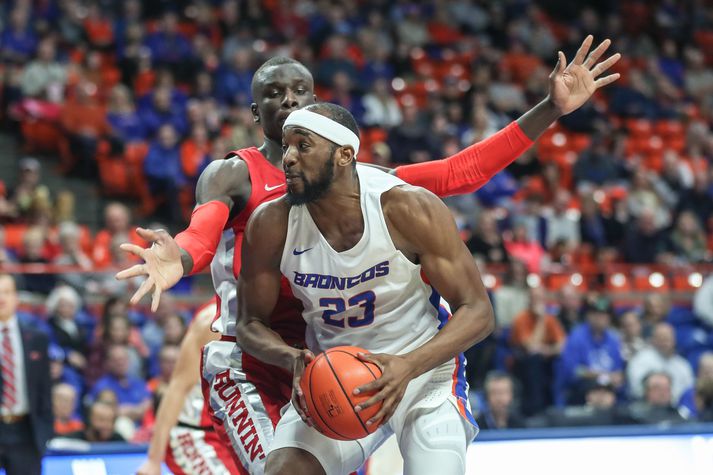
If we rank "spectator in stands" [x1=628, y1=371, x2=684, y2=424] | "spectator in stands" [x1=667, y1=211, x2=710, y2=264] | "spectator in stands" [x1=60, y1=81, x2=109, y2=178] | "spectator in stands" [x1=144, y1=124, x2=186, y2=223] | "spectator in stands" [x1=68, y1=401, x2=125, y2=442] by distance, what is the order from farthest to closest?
"spectator in stands" [x1=667, y1=211, x2=710, y2=264], "spectator in stands" [x1=60, y1=81, x2=109, y2=178], "spectator in stands" [x1=144, y1=124, x2=186, y2=223], "spectator in stands" [x1=628, y1=371, x2=684, y2=424], "spectator in stands" [x1=68, y1=401, x2=125, y2=442]

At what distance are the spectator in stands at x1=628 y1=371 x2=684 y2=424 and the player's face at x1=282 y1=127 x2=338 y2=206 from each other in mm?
5979

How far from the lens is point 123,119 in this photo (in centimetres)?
1358

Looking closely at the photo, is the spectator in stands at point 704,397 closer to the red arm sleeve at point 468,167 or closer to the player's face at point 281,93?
the red arm sleeve at point 468,167

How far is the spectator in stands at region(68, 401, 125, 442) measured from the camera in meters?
8.45

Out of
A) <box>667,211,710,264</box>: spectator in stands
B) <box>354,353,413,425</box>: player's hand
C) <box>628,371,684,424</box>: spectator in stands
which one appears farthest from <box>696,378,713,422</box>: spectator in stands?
<box>354,353,413,425</box>: player's hand

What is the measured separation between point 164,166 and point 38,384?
6177mm

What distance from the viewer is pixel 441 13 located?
19.2 m

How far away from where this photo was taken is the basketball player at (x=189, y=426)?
6.07 meters

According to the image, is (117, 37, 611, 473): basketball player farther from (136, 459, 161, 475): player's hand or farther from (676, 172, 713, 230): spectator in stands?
(676, 172, 713, 230): spectator in stands

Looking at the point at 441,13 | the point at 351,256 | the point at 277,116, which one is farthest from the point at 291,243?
the point at 441,13

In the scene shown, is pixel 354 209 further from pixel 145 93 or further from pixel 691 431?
pixel 145 93

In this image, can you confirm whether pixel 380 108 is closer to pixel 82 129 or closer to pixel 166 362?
pixel 82 129

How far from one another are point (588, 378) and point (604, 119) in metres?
8.07

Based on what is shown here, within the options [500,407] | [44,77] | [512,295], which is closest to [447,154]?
[512,295]
